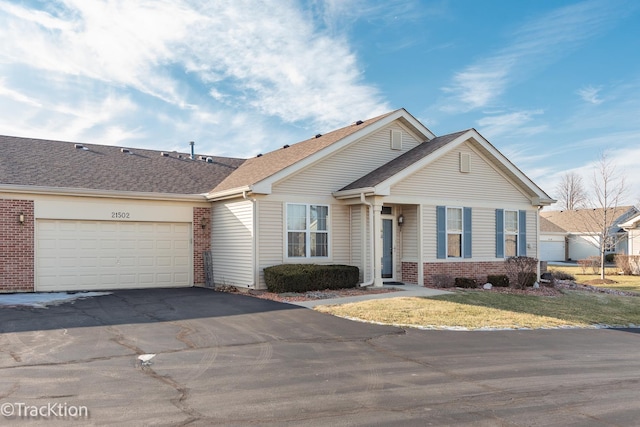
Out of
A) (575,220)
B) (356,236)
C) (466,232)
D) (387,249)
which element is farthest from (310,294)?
(575,220)

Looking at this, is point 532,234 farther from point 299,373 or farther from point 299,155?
point 299,373

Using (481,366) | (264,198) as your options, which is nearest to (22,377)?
(481,366)

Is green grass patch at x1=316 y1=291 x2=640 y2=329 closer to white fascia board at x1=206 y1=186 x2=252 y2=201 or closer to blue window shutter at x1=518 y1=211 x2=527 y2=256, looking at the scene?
blue window shutter at x1=518 y1=211 x2=527 y2=256

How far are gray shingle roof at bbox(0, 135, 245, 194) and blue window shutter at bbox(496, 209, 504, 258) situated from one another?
1054cm

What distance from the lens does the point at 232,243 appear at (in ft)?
57.0

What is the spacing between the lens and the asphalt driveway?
5.68 meters

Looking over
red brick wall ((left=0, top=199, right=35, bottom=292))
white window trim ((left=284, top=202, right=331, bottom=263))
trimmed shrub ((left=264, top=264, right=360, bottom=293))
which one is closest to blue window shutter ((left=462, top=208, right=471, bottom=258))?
trimmed shrub ((left=264, top=264, right=360, bottom=293))

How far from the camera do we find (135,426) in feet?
17.1

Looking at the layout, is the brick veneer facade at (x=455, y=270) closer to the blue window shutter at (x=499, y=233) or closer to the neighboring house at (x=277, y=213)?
the neighboring house at (x=277, y=213)

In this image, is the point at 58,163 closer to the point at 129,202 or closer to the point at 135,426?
the point at 129,202

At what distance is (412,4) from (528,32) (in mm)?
4238

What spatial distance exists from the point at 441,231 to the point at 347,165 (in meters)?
3.87

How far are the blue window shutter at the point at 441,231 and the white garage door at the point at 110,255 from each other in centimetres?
851

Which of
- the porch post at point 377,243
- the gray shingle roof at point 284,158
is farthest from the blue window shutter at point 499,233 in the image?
the gray shingle roof at point 284,158
